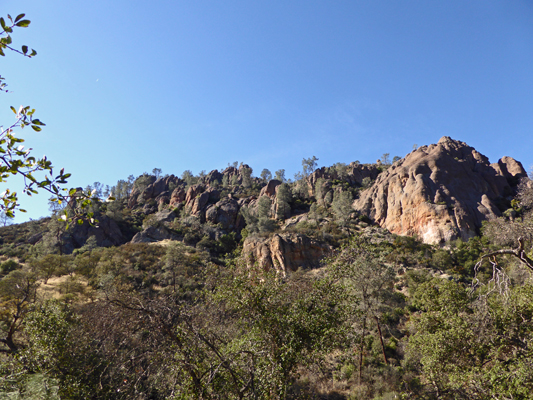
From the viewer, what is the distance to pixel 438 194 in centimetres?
5022

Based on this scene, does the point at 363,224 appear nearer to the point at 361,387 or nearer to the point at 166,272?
the point at 166,272

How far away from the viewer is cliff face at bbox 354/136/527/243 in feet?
151

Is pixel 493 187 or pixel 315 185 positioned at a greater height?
pixel 315 185

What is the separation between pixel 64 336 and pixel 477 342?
57.5 ft

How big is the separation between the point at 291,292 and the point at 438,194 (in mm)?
52650

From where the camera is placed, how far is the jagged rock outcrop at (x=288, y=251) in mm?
35688

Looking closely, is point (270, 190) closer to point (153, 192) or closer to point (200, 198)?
point (200, 198)

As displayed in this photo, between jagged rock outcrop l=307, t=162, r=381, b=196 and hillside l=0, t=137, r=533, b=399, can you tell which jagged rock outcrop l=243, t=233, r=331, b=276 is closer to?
hillside l=0, t=137, r=533, b=399

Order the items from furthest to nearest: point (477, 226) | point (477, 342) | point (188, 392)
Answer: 1. point (477, 226)
2. point (477, 342)
3. point (188, 392)

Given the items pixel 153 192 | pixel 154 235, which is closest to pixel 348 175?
pixel 154 235

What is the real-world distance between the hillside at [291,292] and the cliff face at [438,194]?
1.10ft

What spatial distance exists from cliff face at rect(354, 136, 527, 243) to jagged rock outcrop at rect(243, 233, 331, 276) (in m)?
21.8

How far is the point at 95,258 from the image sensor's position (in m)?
37.7

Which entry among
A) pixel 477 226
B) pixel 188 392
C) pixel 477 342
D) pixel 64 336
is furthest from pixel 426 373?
pixel 477 226
